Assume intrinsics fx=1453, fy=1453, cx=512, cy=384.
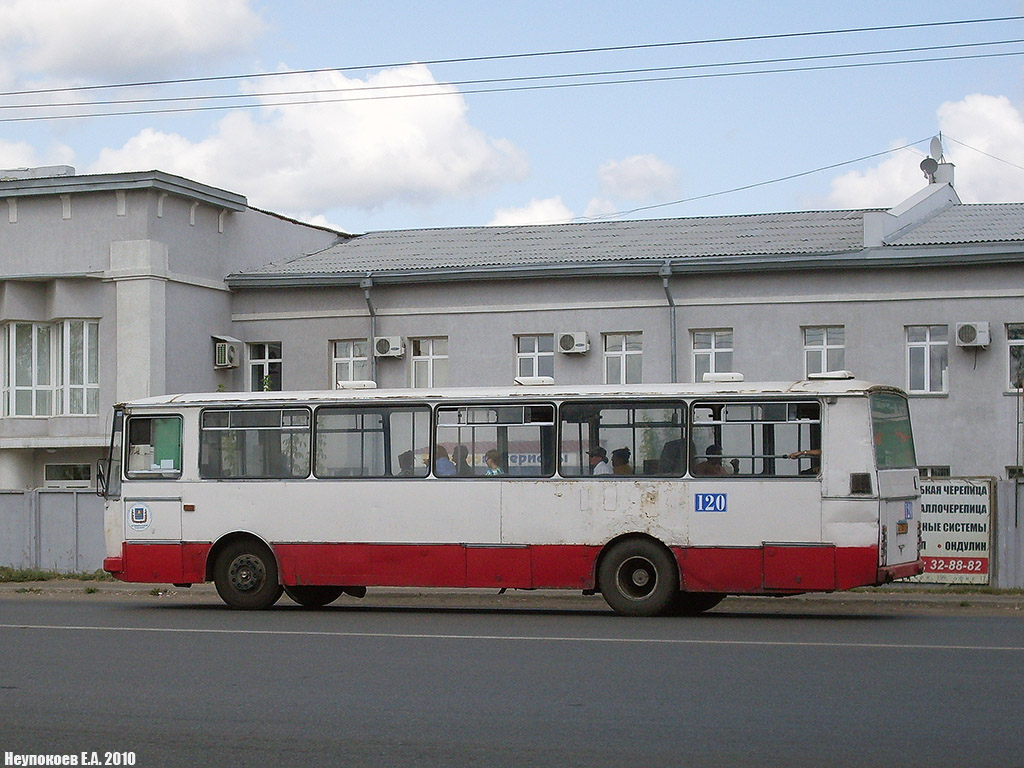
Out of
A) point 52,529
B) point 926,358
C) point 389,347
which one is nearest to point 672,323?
point 926,358

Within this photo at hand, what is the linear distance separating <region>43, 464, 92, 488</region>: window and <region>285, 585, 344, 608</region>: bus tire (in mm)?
13947

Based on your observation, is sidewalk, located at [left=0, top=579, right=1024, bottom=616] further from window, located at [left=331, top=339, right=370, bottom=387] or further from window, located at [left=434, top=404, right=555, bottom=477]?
window, located at [left=331, top=339, right=370, bottom=387]

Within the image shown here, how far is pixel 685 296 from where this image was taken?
2958 centimetres

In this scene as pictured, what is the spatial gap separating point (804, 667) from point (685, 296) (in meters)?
19.0

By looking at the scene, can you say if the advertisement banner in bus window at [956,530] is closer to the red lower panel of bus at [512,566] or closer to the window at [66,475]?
the red lower panel of bus at [512,566]

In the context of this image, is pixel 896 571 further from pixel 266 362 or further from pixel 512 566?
pixel 266 362

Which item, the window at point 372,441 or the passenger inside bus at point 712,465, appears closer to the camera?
the passenger inside bus at point 712,465

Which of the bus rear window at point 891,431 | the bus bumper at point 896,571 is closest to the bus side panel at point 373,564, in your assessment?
the bus bumper at point 896,571

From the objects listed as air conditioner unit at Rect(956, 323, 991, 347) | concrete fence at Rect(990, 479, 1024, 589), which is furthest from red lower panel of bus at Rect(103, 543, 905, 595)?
air conditioner unit at Rect(956, 323, 991, 347)

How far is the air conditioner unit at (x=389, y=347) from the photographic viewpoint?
3106 cm

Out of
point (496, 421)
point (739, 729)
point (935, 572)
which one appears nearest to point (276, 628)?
point (496, 421)

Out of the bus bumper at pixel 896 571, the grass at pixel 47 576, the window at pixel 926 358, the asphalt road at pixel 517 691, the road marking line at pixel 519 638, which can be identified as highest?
the window at pixel 926 358

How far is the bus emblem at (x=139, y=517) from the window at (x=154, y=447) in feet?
1.35

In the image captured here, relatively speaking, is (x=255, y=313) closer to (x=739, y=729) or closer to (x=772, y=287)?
(x=772, y=287)
